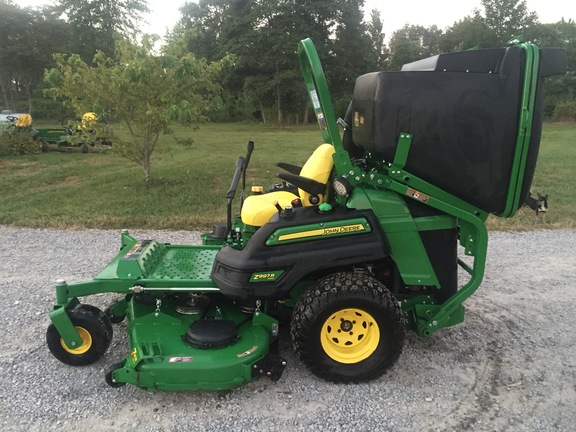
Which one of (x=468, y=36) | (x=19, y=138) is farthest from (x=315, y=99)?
(x=468, y=36)

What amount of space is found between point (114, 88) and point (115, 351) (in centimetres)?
668

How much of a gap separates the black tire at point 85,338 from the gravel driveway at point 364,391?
0.30ft

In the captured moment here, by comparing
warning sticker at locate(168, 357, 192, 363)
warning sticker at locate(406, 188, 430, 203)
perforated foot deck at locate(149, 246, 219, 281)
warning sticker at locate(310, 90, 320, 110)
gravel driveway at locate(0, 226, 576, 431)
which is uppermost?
warning sticker at locate(310, 90, 320, 110)

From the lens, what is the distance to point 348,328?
11.5 feet

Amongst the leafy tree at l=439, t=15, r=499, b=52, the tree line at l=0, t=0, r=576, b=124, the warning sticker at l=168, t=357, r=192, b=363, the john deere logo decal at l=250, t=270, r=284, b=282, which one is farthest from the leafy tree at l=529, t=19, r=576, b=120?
the warning sticker at l=168, t=357, r=192, b=363

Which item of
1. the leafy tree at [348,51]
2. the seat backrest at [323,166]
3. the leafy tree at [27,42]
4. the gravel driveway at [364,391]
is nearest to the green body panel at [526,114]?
the seat backrest at [323,166]

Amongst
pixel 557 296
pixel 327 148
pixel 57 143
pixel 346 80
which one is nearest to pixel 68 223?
pixel 327 148

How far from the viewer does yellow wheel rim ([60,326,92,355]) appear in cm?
358

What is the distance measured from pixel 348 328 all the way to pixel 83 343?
1.92 meters

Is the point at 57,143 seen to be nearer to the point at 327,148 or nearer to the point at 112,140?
the point at 112,140

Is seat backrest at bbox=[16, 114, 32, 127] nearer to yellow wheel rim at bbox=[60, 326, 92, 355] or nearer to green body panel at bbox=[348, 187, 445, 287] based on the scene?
yellow wheel rim at bbox=[60, 326, 92, 355]

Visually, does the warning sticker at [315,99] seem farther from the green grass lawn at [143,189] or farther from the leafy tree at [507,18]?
the leafy tree at [507,18]

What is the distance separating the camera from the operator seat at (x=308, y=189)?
3676 mm

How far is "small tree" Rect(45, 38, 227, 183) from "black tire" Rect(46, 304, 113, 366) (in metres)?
6.02
